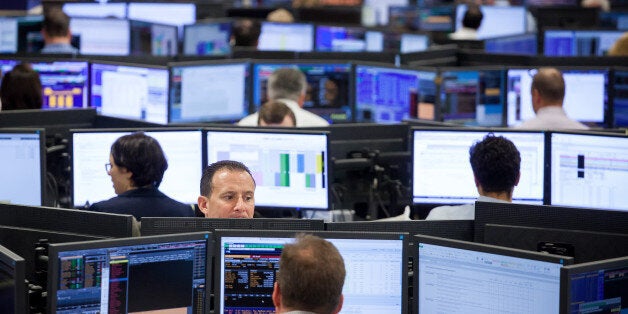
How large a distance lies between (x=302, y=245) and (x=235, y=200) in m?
1.26

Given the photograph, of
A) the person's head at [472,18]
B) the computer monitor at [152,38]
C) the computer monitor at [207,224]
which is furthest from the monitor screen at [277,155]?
the person's head at [472,18]

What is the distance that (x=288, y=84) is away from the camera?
7699 mm

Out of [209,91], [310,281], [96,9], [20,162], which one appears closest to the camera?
[310,281]

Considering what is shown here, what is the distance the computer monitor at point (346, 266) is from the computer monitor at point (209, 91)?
13.5 ft

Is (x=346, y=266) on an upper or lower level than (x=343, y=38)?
lower

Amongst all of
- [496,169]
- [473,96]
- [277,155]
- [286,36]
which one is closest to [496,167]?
[496,169]

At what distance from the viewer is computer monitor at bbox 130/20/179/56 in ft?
33.5

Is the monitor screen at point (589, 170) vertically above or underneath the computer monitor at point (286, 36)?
underneath

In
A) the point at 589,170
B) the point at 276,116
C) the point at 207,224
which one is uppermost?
the point at 276,116

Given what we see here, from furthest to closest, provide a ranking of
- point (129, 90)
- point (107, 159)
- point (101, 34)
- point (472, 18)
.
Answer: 1. point (472, 18)
2. point (101, 34)
3. point (129, 90)
4. point (107, 159)

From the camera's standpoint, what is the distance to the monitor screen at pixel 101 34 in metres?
10.2

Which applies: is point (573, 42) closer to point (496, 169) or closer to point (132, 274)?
point (496, 169)

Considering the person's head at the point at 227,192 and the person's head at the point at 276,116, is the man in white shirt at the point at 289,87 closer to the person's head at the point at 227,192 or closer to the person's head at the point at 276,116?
the person's head at the point at 276,116

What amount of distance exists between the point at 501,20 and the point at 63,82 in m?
6.42
